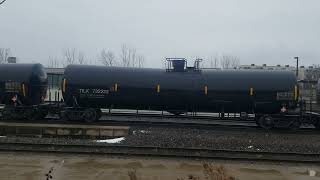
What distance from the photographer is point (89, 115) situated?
20.8 m

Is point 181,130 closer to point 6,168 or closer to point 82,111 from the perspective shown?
point 82,111

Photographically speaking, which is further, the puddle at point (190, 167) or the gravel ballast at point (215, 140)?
the gravel ballast at point (215, 140)

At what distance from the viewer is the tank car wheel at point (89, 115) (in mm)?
20797

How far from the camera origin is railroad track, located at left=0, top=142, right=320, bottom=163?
1338 cm

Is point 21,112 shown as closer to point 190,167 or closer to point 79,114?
point 79,114

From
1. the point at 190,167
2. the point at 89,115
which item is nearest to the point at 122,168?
the point at 190,167

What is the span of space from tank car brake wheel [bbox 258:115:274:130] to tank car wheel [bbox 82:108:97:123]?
8208 millimetres

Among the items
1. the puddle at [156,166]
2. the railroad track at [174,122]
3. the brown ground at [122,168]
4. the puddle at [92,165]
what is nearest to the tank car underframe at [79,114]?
the railroad track at [174,122]

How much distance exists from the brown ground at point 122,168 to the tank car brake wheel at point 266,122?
7409mm

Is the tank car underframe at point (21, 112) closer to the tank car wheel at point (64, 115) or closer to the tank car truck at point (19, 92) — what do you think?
the tank car truck at point (19, 92)

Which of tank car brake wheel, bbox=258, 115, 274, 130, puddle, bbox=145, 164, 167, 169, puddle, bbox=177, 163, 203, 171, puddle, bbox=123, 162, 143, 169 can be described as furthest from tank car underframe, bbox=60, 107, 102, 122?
puddle, bbox=177, 163, 203, 171

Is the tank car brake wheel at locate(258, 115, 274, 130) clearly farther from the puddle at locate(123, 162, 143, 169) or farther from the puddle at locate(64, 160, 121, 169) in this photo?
the puddle at locate(64, 160, 121, 169)

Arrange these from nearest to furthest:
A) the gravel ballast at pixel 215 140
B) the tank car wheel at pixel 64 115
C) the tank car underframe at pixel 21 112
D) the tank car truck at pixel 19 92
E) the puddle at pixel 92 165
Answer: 1. the puddle at pixel 92 165
2. the gravel ballast at pixel 215 140
3. the tank car wheel at pixel 64 115
4. the tank car truck at pixel 19 92
5. the tank car underframe at pixel 21 112

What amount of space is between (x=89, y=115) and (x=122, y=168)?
9576 mm
